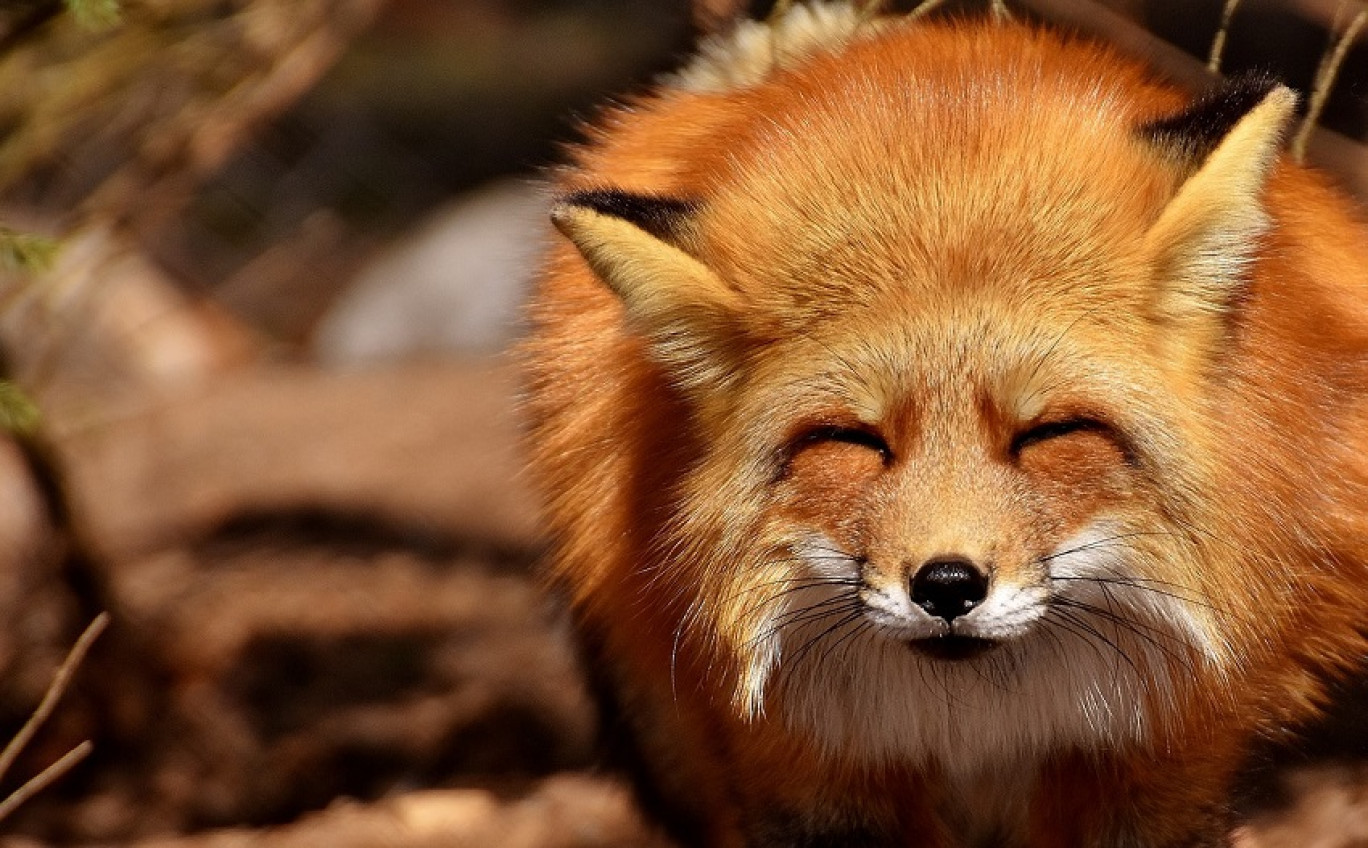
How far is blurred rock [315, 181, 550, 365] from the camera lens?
35.4ft

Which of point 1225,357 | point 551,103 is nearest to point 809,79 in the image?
point 1225,357

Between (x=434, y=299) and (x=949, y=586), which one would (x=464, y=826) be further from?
(x=434, y=299)

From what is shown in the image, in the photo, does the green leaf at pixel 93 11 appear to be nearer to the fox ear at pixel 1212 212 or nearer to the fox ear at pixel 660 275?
the fox ear at pixel 660 275

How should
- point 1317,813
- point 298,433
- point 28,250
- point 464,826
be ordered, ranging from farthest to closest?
point 298,433, point 464,826, point 1317,813, point 28,250

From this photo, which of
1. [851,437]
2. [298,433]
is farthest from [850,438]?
[298,433]

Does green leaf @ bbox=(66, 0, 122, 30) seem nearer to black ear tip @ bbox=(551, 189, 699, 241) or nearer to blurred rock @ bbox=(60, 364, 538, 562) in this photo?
black ear tip @ bbox=(551, 189, 699, 241)

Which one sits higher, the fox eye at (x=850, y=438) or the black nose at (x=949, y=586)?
the fox eye at (x=850, y=438)

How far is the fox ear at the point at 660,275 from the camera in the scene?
3047 millimetres

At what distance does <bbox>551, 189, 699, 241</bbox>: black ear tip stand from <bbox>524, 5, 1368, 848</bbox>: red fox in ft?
0.04

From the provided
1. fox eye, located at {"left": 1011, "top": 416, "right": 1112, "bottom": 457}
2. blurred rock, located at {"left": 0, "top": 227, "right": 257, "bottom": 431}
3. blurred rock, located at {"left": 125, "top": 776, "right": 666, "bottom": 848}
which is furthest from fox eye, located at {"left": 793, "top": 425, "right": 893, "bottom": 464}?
blurred rock, located at {"left": 0, "top": 227, "right": 257, "bottom": 431}

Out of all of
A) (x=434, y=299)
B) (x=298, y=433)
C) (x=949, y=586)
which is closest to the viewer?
(x=949, y=586)

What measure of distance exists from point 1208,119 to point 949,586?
1.00 meters

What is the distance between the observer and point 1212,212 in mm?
2902

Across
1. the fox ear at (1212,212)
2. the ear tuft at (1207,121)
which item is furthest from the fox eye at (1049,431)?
the ear tuft at (1207,121)
